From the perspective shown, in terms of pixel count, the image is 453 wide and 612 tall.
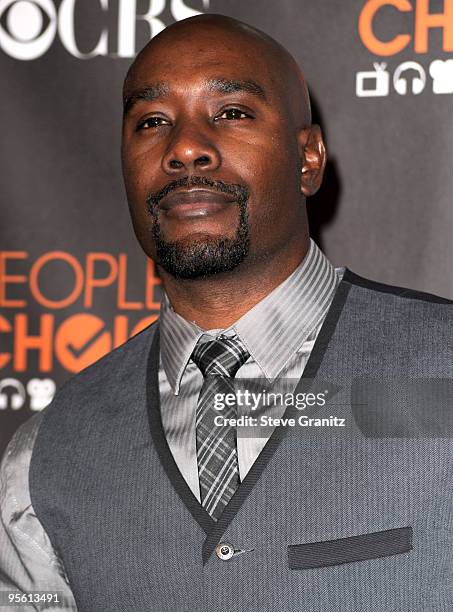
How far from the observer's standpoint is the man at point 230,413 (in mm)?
1295

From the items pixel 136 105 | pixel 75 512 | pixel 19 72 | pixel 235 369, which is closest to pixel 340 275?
pixel 235 369

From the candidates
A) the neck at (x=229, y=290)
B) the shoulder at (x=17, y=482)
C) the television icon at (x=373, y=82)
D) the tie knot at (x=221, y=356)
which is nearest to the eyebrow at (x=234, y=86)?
the neck at (x=229, y=290)

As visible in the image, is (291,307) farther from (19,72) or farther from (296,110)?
(19,72)

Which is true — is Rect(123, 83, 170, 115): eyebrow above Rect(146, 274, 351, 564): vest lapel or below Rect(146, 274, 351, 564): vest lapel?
above

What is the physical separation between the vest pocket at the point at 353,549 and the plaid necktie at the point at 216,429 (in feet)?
0.40

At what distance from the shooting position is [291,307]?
1.45 metres

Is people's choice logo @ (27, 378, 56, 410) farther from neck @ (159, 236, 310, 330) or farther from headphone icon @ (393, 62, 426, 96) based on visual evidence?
headphone icon @ (393, 62, 426, 96)

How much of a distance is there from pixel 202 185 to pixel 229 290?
0.17 m

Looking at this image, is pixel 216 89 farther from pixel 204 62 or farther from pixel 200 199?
pixel 200 199

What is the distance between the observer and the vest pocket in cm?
128

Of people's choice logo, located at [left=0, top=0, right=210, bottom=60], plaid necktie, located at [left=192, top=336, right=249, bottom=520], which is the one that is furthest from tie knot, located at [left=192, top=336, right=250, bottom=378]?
people's choice logo, located at [left=0, top=0, right=210, bottom=60]

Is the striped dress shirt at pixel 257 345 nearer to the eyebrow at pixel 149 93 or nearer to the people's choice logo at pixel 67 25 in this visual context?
the eyebrow at pixel 149 93

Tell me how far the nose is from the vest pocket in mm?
519

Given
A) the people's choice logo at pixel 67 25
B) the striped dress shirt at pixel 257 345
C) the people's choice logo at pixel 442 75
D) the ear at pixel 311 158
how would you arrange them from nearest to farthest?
the striped dress shirt at pixel 257 345 < the ear at pixel 311 158 < the people's choice logo at pixel 442 75 < the people's choice logo at pixel 67 25
